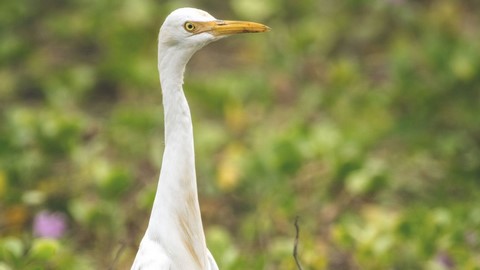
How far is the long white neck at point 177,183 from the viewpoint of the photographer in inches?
138

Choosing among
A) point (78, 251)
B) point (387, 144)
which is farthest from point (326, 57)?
point (78, 251)

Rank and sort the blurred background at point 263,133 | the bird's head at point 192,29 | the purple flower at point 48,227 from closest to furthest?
the bird's head at point 192,29 → the purple flower at point 48,227 → the blurred background at point 263,133

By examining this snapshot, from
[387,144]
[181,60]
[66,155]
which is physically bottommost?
[387,144]

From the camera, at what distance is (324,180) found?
19.6ft

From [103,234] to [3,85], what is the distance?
2.47 metres

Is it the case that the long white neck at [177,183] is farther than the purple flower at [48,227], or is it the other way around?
the purple flower at [48,227]

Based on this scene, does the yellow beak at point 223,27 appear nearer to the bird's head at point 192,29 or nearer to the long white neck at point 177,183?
the bird's head at point 192,29

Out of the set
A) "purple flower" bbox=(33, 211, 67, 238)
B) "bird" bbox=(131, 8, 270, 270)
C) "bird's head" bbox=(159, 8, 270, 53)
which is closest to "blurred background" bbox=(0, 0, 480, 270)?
"purple flower" bbox=(33, 211, 67, 238)

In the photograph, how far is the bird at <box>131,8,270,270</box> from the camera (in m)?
3.47

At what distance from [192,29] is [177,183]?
48 cm

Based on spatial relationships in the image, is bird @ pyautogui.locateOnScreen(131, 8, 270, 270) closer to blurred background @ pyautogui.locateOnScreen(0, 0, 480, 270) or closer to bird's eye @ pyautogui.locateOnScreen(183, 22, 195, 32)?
bird's eye @ pyautogui.locateOnScreen(183, 22, 195, 32)

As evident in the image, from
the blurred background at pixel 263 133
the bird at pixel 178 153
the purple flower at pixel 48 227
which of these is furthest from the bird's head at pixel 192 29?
the purple flower at pixel 48 227

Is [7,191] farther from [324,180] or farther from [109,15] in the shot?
[109,15]

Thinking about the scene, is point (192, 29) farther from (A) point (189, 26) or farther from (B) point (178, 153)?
(B) point (178, 153)
